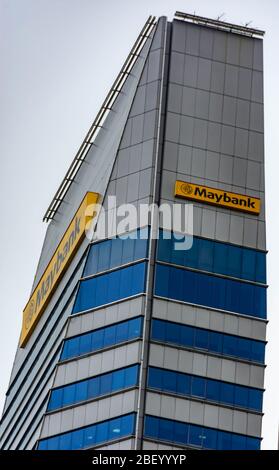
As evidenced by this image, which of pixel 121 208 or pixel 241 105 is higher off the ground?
pixel 241 105

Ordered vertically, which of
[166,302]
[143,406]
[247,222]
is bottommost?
[143,406]

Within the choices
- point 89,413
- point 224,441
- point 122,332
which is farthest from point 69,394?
point 224,441

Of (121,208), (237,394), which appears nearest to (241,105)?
(121,208)

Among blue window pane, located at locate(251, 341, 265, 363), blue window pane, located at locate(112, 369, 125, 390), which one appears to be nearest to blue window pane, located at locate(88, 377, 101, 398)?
blue window pane, located at locate(112, 369, 125, 390)

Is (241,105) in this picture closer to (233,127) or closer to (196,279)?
(233,127)

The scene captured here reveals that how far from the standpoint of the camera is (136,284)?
137125 mm

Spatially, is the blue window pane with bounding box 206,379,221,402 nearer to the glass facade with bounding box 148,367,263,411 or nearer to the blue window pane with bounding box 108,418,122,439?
the glass facade with bounding box 148,367,263,411

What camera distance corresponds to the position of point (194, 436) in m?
132

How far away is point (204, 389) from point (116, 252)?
1413 centimetres

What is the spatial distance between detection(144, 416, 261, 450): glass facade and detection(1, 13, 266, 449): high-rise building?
110 mm

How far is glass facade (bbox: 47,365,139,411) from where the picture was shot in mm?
133625

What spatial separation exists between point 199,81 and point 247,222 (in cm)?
1281

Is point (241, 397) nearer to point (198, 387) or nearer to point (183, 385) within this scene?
point (198, 387)

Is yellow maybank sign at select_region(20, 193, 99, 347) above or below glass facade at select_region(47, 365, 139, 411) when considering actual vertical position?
above
